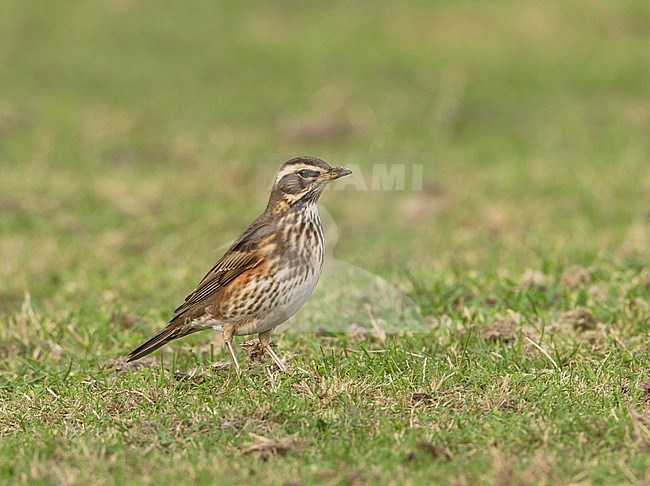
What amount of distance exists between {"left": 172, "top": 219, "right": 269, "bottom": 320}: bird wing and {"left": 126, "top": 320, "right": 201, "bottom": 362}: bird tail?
9 cm

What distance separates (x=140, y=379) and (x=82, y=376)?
23.0 inches

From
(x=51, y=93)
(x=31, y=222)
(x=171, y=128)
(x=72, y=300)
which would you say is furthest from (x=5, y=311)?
(x=51, y=93)

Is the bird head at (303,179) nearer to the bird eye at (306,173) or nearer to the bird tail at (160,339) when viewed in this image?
the bird eye at (306,173)

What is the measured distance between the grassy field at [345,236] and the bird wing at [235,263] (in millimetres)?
477

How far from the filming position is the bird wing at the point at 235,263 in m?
6.98

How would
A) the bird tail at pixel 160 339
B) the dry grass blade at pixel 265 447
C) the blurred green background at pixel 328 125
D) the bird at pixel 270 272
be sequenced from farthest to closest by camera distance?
1. the blurred green background at pixel 328 125
2. the bird tail at pixel 160 339
3. the bird at pixel 270 272
4. the dry grass blade at pixel 265 447

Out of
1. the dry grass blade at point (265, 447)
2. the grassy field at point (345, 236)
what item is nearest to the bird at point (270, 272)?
the grassy field at point (345, 236)

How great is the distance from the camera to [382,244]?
11945 millimetres

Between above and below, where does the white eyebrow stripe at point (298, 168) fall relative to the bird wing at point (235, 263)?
above

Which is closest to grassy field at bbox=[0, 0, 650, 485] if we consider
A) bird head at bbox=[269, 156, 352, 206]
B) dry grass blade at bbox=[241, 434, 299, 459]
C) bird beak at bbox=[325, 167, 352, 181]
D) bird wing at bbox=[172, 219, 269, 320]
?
dry grass blade at bbox=[241, 434, 299, 459]

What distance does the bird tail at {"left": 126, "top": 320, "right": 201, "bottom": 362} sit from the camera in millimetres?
7098

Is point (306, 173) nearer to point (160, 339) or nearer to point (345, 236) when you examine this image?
point (160, 339)

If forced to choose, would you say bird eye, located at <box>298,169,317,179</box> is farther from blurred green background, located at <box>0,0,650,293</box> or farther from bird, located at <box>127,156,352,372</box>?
blurred green background, located at <box>0,0,650,293</box>

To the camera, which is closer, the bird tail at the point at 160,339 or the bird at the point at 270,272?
the bird at the point at 270,272
